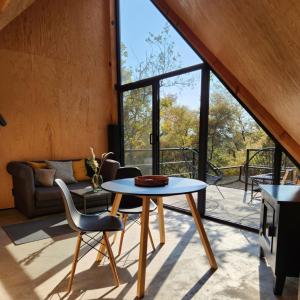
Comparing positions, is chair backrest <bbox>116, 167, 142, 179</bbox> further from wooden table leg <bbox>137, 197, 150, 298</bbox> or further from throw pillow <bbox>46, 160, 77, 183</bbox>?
throw pillow <bbox>46, 160, 77, 183</bbox>

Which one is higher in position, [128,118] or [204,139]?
[128,118]

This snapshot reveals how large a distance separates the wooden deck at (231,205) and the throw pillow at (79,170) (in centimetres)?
148

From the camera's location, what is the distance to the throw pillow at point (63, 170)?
13.5 feet

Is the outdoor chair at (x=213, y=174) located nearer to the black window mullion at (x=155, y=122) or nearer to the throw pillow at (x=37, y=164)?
the black window mullion at (x=155, y=122)

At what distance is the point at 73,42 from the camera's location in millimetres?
4625

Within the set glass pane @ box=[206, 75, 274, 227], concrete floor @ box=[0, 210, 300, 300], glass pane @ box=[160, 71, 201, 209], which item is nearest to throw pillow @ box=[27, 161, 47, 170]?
concrete floor @ box=[0, 210, 300, 300]

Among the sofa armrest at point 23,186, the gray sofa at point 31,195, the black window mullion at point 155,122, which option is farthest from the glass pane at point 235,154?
the sofa armrest at point 23,186

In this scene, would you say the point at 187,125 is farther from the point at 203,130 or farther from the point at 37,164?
the point at 37,164

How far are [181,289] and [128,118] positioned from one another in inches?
141

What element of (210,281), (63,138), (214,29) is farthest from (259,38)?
(63,138)

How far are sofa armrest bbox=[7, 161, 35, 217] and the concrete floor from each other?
0.65 metres

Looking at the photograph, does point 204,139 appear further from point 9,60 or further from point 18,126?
point 9,60

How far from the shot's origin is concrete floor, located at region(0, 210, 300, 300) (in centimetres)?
190

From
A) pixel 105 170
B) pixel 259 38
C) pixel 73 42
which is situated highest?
pixel 73 42
